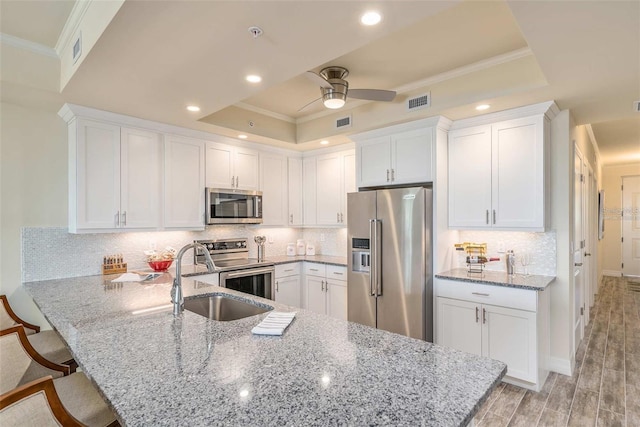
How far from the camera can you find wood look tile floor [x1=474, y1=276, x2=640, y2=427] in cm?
238

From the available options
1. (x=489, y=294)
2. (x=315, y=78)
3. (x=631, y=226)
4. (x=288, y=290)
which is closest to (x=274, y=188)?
(x=288, y=290)

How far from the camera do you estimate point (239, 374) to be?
3.73ft

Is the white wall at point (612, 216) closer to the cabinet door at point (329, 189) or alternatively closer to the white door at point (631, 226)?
the white door at point (631, 226)

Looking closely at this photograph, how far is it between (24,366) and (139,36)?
184 centimetres

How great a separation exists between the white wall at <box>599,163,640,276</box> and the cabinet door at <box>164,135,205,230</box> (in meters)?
8.90

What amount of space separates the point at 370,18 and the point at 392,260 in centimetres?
230

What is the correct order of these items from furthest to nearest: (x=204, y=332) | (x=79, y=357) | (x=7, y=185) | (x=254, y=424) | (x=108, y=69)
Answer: (x=7, y=185), (x=108, y=69), (x=204, y=332), (x=79, y=357), (x=254, y=424)

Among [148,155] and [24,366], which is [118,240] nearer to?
[148,155]

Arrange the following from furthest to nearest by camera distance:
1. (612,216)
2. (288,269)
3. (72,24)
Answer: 1. (612,216)
2. (288,269)
3. (72,24)

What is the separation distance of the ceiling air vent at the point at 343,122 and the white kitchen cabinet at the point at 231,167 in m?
1.17

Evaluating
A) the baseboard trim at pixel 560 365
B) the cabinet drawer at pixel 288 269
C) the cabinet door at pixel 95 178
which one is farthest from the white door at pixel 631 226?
the cabinet door at pixel 95 178

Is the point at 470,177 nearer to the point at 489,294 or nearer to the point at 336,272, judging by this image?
the point at 489,294

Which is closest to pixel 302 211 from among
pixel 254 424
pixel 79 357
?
pixel 79 357

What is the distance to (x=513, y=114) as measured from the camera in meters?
3.02
